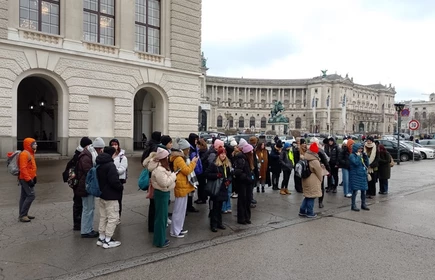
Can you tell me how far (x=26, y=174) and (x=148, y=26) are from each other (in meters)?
18.3

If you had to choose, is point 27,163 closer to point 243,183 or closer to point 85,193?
point 85,193

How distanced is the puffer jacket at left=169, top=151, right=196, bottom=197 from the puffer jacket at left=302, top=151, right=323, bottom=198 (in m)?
3.12

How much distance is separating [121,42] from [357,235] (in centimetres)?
1894

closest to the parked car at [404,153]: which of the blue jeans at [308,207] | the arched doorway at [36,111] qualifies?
the blue jeans at [308,207]

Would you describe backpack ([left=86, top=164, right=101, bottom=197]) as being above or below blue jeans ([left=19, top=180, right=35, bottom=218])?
above

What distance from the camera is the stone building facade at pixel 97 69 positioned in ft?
59.7

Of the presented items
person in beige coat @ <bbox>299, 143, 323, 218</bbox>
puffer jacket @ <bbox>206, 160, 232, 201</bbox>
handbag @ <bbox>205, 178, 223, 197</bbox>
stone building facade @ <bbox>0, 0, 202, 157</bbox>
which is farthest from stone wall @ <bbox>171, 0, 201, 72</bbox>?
handbag @ <bbox>205, 178, 223, 197</bbox>

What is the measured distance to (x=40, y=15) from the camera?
18891 mm

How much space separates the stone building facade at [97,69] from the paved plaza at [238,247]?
450 inches

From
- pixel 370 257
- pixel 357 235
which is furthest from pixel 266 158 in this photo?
pixel 370 257

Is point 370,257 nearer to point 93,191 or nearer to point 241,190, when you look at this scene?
point 241,190

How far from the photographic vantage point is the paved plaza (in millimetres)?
5082

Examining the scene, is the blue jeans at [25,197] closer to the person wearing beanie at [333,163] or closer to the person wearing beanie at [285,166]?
the person wearing beanie at [285,166]

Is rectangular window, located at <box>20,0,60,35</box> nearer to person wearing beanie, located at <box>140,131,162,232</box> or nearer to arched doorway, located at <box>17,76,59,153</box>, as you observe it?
arched doorway, located at <box>17,76,59,153</box>
